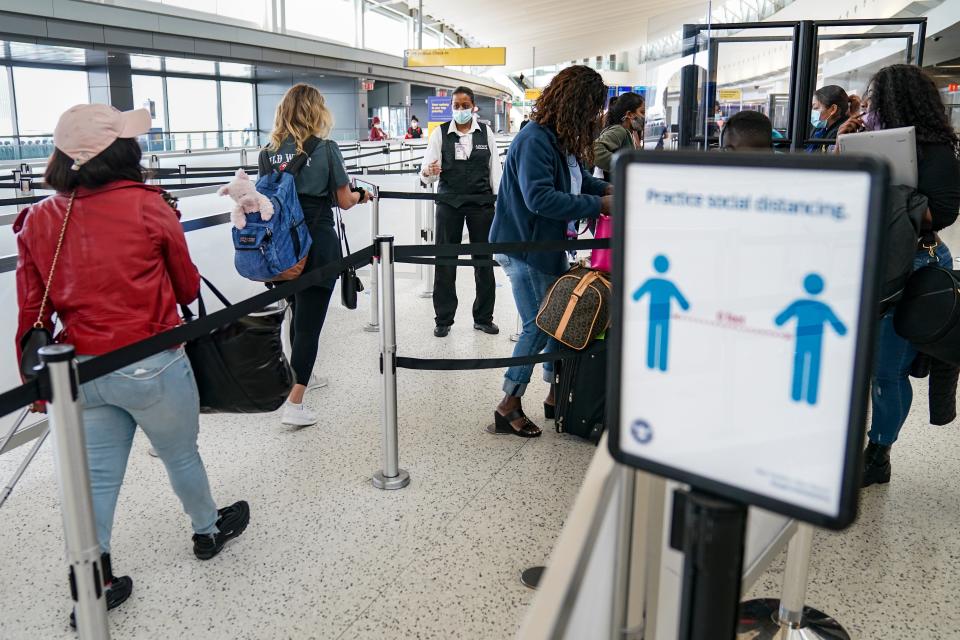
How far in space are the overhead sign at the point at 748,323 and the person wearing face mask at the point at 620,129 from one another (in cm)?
427

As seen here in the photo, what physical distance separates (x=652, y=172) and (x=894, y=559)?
242 centimetres

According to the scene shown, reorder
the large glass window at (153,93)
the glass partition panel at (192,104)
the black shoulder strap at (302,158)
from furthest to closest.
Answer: the glass partition panel at (192,104)
the large glass window at (153,93)
the black shoulder strap at (302,158)

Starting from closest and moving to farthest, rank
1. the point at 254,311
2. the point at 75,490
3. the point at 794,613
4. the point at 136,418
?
the point at 75,490 < the point at 794,613 < the point at 136,418 < the point at 254,311

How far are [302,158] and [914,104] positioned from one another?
266 cm

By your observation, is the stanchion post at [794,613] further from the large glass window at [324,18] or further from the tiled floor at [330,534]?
the large glass window at [324,18]

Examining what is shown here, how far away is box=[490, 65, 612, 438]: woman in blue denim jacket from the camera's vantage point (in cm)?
333

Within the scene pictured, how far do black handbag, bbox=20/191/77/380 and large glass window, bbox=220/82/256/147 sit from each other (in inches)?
902

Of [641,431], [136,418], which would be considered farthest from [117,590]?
[641,431]

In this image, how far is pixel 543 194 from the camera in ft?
10.8

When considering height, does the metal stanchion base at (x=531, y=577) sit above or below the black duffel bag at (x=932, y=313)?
below

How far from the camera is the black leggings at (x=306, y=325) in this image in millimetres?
3834

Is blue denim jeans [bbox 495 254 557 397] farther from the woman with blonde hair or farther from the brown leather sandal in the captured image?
the woman with blonde hair

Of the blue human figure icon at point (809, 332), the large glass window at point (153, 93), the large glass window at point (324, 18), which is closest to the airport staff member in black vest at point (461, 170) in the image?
the blue human figure icon at point (809, 332)

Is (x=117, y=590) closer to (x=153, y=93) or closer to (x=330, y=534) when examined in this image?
(x=330, y=534)
